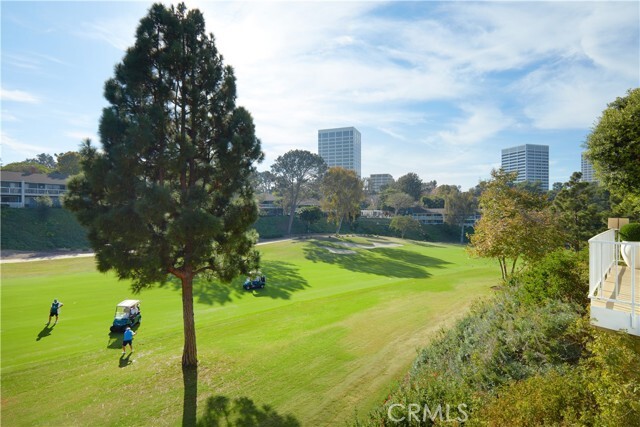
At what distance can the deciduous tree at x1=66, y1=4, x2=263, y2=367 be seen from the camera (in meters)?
11.6

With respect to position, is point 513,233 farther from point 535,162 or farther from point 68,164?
point 535,162

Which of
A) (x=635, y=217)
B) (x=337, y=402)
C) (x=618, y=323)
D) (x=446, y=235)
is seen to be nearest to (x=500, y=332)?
(x=618, y=323)

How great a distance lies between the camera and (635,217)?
35.7 m

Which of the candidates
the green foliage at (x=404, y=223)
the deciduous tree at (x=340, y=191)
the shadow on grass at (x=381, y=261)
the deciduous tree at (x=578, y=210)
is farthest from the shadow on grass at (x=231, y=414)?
the green foliage at (x=404, y=223)

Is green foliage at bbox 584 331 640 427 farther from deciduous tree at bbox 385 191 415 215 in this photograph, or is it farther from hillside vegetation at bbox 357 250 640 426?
deciduous tree at bbox 385 191 415 215

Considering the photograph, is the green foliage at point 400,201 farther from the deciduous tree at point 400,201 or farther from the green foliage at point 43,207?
the green foliage at point 43,207

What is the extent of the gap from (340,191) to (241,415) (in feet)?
189

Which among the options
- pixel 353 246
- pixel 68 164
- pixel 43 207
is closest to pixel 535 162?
pixel 353 246

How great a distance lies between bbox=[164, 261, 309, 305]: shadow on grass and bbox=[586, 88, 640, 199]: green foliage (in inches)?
785

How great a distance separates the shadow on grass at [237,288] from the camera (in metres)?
24.9

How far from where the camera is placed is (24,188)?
59469 millimetres

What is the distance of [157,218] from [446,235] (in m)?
88.1

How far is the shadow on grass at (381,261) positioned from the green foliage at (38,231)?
3332 centimetres

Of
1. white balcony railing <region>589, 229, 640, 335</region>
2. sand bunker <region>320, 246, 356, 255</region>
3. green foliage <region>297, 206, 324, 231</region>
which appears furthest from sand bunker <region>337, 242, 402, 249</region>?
white balcony railing <region>589, 229, 640, 335</region>
